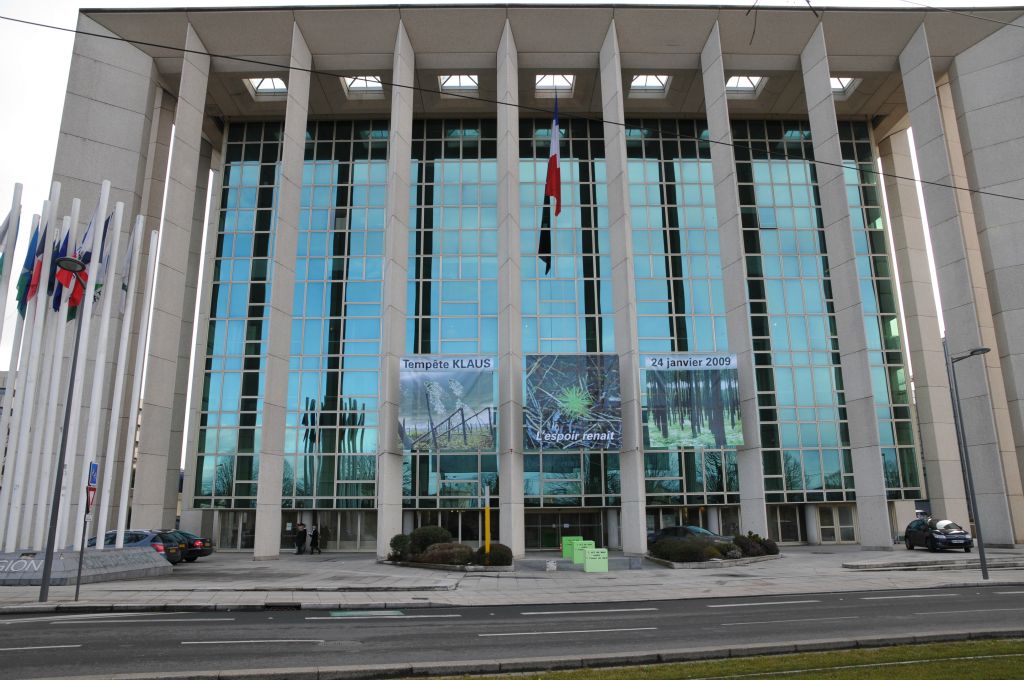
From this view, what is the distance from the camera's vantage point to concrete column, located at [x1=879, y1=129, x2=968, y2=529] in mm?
35844

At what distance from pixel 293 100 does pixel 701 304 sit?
24.6m

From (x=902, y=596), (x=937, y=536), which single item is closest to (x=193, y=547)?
(x=902, y=596)

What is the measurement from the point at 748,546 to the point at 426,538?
13.0 m

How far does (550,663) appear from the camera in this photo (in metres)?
9.70

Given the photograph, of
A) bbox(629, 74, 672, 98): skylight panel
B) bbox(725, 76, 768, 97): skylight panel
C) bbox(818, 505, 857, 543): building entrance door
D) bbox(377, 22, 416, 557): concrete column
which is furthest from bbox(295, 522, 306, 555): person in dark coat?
bbox(725, 76, 768, 97): skylight panel

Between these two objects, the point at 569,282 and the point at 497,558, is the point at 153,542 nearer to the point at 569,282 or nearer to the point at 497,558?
the point at 497,558

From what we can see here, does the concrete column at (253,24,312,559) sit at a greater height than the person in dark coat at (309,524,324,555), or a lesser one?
greater

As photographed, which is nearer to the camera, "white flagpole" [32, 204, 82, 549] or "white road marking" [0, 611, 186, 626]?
"white road marking" [0, 611, 186, 626]

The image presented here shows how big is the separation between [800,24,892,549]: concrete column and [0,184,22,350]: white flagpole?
33.2 metres

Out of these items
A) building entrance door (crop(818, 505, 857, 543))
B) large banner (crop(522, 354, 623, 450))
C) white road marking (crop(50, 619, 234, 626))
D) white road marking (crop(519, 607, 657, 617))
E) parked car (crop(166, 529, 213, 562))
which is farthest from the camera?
building entrance door (crop(818, 505, 857, 543))

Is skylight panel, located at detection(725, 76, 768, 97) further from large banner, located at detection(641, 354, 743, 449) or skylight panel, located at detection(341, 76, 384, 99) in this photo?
skylight panel, located at detection(341, 76, 384, 99)

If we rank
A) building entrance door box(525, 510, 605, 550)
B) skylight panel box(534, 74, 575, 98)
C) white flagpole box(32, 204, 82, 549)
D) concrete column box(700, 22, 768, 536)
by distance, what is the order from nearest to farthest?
white flagpole box(32, 204, 82, 549) < concrete column box(700, 22, 768, 536) < building entrance door box(525, 510, 605, 550) < skylight panel box(534, 74, 575, 98)

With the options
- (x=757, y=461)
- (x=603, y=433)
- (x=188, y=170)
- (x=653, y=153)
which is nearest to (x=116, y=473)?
(x=188, y=170)

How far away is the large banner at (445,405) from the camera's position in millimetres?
30844
